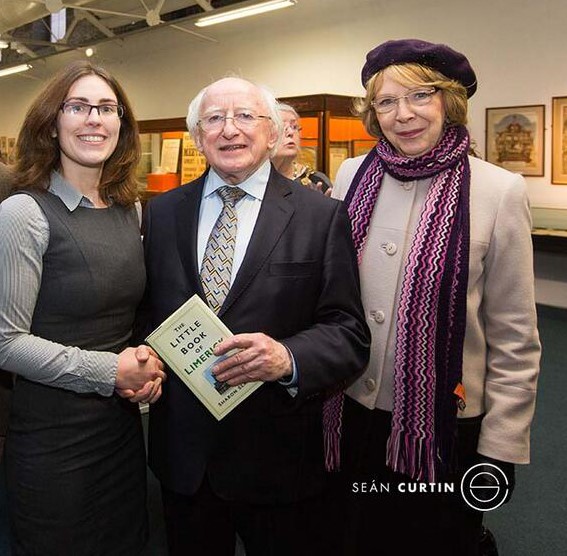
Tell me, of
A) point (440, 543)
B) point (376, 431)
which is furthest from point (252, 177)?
point (440, 543)

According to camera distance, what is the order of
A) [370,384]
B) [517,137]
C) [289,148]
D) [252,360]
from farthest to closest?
1. [517,137]
2. [289,148]
3. [370,384]
4. [252,360]

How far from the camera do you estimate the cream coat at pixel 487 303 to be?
1772 mm

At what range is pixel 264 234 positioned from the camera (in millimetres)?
1757

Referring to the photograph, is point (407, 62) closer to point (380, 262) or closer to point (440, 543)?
point (380, 262)

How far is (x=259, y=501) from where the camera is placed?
1.76 metres

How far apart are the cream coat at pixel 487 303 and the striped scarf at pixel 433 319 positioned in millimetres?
48

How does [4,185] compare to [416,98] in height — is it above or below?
below

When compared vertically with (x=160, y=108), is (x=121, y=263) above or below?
below

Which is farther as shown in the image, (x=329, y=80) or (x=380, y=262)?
(x=329, y=80)

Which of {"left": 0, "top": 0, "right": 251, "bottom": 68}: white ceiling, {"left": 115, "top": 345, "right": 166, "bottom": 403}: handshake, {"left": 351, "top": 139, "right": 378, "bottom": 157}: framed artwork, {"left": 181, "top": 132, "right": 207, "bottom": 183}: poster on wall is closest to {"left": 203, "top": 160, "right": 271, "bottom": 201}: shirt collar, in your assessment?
{"left": 115, "top": 345, "right": 166, "bottom": 403}: handshake

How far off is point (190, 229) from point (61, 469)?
2.74 ft

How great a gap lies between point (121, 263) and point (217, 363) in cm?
47

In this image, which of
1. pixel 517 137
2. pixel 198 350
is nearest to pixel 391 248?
pixel 198 350
